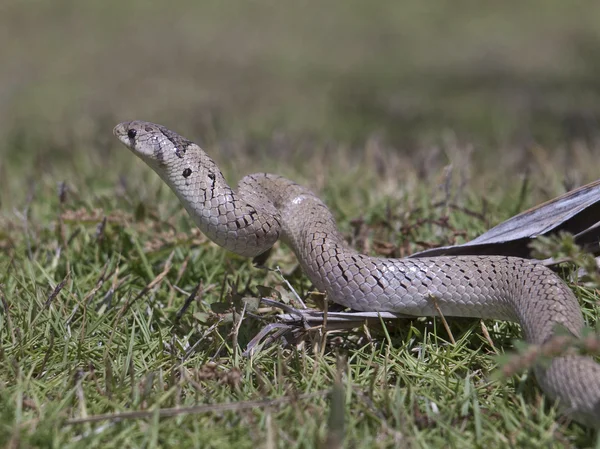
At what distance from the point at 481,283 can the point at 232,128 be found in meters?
5.17

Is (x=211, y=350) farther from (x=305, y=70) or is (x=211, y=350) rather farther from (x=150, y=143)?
(x=305, y=70)

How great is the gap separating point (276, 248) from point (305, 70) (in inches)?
300

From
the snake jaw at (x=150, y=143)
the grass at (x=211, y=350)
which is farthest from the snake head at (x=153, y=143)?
the grass at (x=211, y=350)

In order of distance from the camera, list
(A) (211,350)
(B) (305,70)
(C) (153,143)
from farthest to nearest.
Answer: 1. (B) (305,70)
2. (C) (153,143)
3. (A) (211,350)

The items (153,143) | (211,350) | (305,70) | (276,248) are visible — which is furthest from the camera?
(305,70)

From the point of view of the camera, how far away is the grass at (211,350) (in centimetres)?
266

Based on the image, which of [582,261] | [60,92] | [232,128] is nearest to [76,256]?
[582,261]

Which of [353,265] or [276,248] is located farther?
[276,248]

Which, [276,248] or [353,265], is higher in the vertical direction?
[276,248]

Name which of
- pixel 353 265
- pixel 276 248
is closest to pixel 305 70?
pixel 276 248

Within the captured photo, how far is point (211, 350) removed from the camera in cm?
341

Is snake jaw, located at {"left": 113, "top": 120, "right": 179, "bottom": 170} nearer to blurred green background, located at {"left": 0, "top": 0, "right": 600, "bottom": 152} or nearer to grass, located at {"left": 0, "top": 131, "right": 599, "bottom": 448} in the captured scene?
grass, located at {"left": 0, "top": 131, "right": 599, "bottom": 448}

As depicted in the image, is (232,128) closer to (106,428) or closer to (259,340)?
(259,340)

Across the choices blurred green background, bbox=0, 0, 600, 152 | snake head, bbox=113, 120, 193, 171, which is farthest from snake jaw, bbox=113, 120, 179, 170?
blurred green background, bbox=0, 0, 600, 152
